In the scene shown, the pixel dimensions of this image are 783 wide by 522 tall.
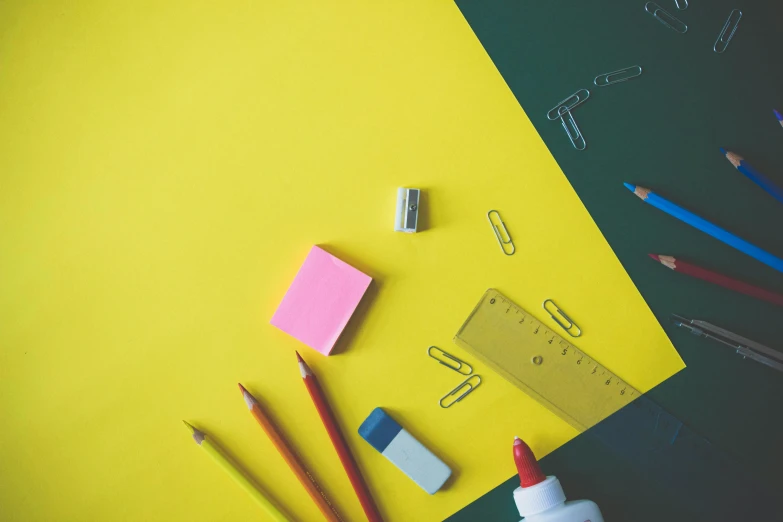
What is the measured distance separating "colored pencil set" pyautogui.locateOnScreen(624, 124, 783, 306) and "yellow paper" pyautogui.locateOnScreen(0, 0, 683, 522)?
28cm

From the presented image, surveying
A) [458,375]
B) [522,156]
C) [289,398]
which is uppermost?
[522,156]

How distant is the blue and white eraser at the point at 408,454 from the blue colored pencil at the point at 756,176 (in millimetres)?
2088

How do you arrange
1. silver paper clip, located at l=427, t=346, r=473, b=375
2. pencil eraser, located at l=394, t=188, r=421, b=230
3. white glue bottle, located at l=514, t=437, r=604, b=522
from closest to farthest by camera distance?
white glue bottle, located at l=514, t=437, r=604, b=522
pencil eraser, located at l=394, t=188, r=421, b=230
silver paper clip, located at l=427, t=346, r=473, b=375

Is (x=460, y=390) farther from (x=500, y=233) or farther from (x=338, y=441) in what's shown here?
(x=500, y=233)

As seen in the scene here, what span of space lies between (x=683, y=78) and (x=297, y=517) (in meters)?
2.97

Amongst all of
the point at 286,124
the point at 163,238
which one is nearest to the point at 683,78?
the point at 286,124

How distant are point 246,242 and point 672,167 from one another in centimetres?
219

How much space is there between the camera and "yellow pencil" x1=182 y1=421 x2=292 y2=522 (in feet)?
7.45

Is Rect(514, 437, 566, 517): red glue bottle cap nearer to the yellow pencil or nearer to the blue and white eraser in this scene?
the blue and white eraser

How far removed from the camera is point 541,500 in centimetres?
212

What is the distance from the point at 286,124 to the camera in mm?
2303

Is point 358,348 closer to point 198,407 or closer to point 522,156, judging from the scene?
point 198,407

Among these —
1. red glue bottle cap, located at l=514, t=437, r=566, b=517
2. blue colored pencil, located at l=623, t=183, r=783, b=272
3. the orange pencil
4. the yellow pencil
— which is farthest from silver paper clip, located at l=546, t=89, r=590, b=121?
the yellow pencil

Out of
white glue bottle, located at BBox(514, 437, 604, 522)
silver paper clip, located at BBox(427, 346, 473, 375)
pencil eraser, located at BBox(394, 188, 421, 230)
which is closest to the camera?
white glue bottle, located at BBox(514, 437, 604, 522)
